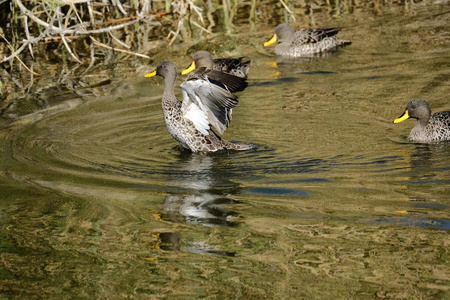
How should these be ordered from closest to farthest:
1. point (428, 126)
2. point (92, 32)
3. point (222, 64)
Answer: point (428, 126)
point (92, 32)
point (222, 64)

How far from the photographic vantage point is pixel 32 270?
4.77m

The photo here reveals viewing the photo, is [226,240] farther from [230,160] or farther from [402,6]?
[402,6]

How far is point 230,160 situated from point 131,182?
1.38 metres

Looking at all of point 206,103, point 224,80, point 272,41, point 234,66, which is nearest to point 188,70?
point 234,66

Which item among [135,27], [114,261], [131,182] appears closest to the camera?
[114,261]

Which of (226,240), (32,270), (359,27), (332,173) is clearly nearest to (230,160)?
(332,173)

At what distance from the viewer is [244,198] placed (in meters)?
6.12

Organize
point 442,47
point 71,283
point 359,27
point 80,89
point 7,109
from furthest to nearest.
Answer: point 359,27, point 442,47, point 80,89, point 7,109, point 71,283

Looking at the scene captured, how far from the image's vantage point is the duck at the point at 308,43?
12.6 m

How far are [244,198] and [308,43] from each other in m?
7.21

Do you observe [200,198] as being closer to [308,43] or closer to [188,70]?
[188,70]

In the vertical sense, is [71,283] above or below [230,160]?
above

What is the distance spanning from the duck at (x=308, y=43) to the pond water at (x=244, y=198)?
1885mm

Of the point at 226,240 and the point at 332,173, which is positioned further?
the point at 332,173
